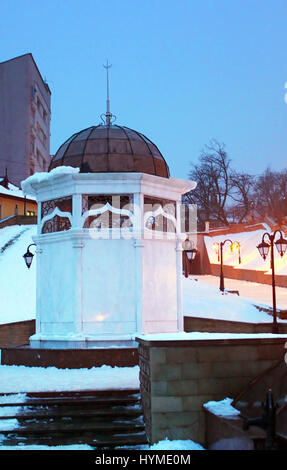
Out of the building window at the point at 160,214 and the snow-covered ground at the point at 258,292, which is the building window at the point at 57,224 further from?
the snow-covered ground at the point at 258,292

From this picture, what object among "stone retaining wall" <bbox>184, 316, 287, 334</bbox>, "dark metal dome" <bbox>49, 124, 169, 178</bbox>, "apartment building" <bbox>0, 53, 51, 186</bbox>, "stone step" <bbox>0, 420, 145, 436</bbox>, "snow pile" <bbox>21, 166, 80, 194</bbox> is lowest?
"stone step" <bbox>0, 420, 145, 436</bbox>

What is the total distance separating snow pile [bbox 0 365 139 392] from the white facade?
1.64 metres

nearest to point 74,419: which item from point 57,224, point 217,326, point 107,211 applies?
point 107,211

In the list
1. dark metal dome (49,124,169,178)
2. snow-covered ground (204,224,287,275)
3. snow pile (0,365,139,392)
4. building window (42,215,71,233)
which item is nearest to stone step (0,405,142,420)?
snow pile (0,365,139,392)

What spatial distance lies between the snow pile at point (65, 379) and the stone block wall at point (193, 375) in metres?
1.93

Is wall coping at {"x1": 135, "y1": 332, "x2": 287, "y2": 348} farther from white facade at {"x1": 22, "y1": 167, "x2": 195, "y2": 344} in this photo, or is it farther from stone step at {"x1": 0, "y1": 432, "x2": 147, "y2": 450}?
white facade at {"x1": 22, "y1": 167, "x2": 195, "y2": 344}

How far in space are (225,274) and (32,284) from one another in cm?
2237

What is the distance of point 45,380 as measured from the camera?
1179cm

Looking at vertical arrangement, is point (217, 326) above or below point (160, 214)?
below

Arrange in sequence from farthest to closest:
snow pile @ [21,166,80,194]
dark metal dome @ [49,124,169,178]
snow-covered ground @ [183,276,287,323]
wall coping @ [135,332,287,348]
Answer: snow-covered ground @ [183,276,287,323]
dark metal dome @ [49,124,169,178]
snow pile @ [21,166,80,194]
wall coping @ [135,332,287,348]

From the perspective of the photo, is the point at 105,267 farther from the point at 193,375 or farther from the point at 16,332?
the point at 16,332

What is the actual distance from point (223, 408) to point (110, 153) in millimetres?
9532

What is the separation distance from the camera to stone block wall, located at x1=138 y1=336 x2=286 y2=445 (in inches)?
339

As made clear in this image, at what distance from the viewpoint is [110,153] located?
16.2m
